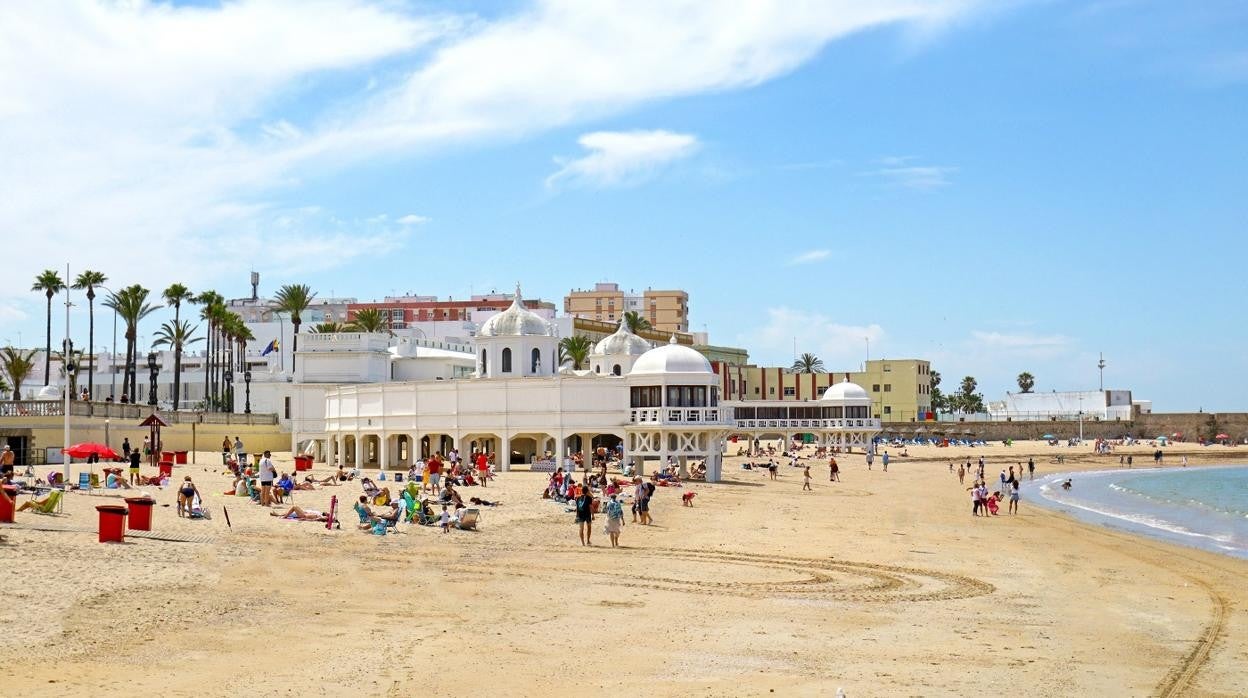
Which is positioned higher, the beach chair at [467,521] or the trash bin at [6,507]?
the trash bin at [6,507]

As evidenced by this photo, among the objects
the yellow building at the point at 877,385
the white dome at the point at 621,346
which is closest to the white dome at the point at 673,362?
the white dome at the point at 621,346

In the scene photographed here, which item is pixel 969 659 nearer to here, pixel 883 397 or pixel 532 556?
pixel 532 556

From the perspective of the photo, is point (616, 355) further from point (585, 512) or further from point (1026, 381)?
point (1026, 381)

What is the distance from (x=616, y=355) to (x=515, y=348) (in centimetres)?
1080

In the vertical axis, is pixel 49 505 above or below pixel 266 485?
below

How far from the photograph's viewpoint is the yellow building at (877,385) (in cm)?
13525

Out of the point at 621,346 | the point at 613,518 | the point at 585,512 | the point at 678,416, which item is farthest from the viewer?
the point at 621,346

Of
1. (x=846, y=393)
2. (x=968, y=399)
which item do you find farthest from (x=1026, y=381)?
(x=846, y=393)

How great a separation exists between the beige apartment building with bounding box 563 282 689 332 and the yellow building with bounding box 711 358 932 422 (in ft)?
80.4

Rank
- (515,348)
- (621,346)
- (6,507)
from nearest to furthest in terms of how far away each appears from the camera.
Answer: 1. (6,507)
2. (515,348)
3. (621,346)

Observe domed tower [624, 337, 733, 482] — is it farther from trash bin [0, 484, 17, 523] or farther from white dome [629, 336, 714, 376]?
trash bin [0, 484, 17, 523]

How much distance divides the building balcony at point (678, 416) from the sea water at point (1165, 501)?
1410cm

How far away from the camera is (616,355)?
68.8 m

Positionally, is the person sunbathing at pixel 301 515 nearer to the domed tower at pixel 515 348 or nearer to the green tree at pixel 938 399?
the domed tower at pixel 515 348
